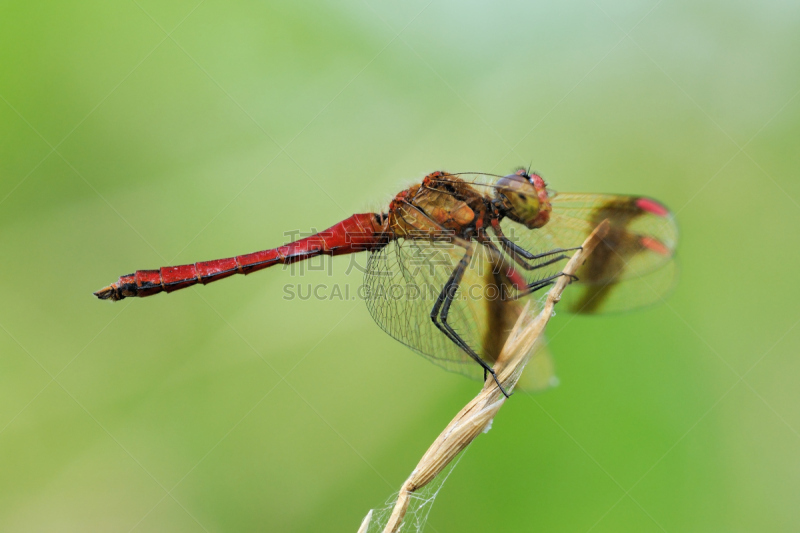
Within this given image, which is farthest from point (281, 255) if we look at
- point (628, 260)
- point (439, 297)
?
point (628, 260)

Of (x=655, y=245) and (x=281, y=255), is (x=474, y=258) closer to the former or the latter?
(x=655, y=245)

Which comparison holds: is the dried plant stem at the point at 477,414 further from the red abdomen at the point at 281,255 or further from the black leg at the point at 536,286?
the red abdomen at the point at 281,255

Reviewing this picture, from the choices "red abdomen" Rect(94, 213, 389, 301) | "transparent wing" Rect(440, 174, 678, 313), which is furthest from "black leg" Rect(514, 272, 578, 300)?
"red abdomen" Rect(94, 213, 389, 301)

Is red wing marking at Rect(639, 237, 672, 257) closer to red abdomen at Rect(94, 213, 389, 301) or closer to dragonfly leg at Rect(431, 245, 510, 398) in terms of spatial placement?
dragonfly leg at Rect(431, 245, 510, 398)

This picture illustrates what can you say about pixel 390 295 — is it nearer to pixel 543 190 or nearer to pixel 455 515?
pixel 543 190

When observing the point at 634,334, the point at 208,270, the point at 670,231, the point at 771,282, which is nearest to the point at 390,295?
the point at 208,270

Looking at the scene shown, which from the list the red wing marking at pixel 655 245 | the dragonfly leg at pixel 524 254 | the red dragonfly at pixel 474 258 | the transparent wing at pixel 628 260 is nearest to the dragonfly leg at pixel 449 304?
the red dragonfly at pixel 474 258
